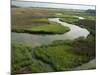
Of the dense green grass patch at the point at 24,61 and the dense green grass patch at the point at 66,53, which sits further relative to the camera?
the dense green grass patch at the point at 66,53

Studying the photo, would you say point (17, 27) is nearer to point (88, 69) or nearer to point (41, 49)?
point (41, 49)

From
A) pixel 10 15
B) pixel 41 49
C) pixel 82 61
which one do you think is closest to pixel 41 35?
pixel 41 49

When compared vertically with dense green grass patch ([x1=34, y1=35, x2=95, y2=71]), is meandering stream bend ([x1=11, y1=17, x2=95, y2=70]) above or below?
above

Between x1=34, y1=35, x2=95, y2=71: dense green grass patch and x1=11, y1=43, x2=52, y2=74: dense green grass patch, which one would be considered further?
x1=34, y1=35, x2=95, y2=71: dense green grass patch

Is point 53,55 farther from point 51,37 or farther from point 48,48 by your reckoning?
point 51,37

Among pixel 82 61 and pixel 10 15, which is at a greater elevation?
pixel 10 15

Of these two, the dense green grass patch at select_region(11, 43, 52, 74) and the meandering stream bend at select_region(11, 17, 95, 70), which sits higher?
the meandering stream bend at select_region(11, 17, 95, 70)
